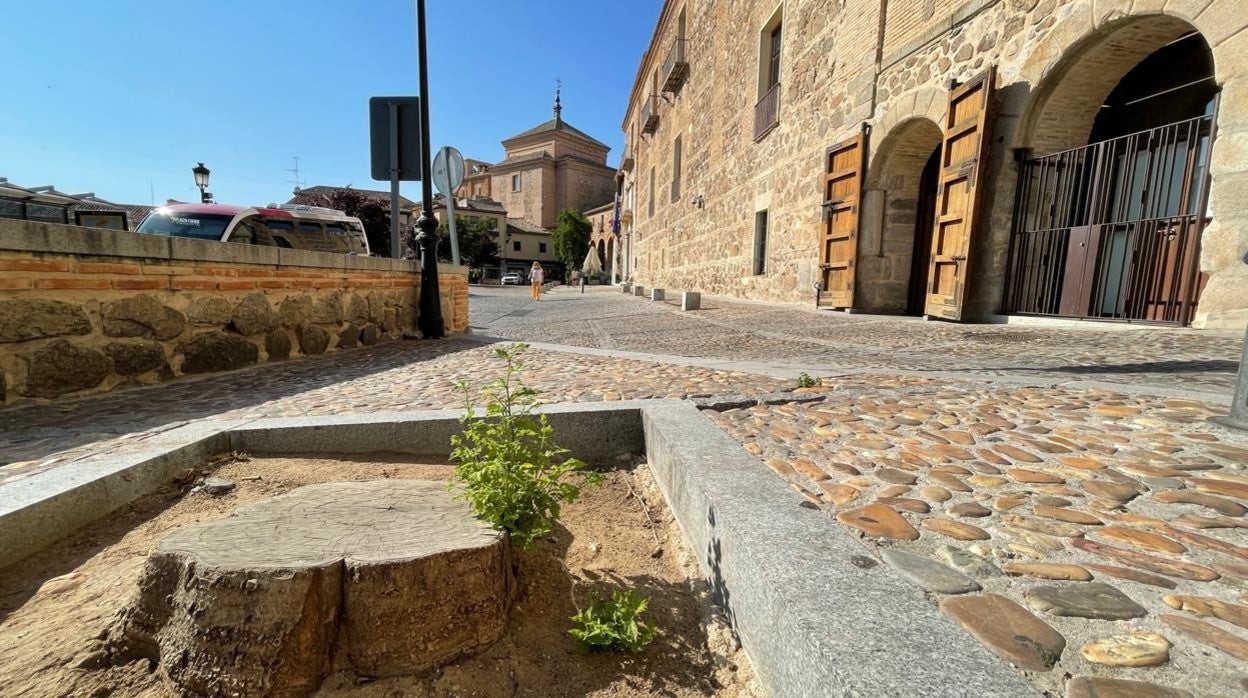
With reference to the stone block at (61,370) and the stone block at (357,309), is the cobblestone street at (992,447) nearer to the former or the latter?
the stone block at (61,370)

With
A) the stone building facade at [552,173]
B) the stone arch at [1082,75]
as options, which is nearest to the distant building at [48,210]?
the stone arch at [1082,75]

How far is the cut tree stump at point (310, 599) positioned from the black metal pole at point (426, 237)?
16.5 ft

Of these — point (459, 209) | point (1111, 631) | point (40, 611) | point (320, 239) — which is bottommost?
point (40, 611)

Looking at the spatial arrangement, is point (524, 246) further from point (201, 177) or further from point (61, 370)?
point (61, 370)

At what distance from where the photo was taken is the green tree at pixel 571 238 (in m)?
46.1

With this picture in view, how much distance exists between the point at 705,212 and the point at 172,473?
46.9 ft

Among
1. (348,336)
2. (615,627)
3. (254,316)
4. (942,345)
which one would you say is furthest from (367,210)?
(615,627)

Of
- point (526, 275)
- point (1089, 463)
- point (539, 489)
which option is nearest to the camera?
point (539, 489)

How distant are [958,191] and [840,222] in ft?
6.55

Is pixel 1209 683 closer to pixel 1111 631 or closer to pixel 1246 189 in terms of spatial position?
pixel 1111 631

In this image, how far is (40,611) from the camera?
1335mm

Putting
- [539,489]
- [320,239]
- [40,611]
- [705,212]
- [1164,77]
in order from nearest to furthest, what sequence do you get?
[40,611] → [539,489] → [1164,77] → [320,239] → [705,212]

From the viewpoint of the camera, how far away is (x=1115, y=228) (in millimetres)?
5430

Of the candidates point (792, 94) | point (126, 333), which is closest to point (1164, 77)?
point (792, 94)
